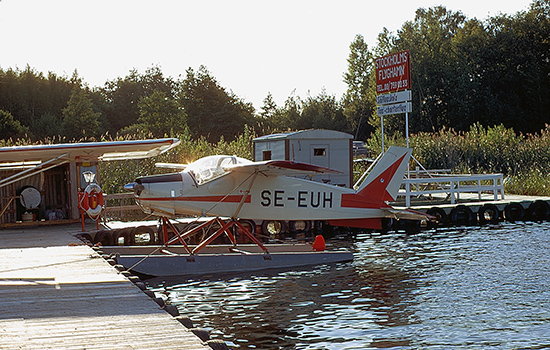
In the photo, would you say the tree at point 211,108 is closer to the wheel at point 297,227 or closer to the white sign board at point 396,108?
the white sign board at point 396,108

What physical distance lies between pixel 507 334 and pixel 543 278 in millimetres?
3481

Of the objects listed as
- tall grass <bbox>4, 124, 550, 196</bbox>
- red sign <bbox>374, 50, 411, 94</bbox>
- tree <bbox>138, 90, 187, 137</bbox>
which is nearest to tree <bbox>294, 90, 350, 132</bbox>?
tree <bbox>138, 90, 187, 137</bbox>

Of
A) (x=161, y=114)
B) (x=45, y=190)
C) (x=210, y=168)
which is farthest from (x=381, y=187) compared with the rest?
(x=161, y=114)

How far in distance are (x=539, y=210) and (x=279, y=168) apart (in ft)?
39.9

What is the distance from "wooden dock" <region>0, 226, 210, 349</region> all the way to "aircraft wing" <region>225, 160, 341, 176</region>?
9.76ft

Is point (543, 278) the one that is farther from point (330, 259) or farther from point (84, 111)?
point (84, 111)

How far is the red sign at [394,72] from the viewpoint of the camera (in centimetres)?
2261

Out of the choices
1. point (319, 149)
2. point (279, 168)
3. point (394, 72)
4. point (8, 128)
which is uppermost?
point (8, 128)

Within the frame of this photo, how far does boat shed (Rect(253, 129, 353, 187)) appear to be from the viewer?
21062mm

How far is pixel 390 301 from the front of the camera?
9891mm

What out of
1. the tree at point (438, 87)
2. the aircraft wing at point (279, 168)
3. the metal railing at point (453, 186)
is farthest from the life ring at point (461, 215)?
the tree at point (438, 87)

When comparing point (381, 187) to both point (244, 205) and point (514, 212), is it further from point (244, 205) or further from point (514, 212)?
point (514, 212)

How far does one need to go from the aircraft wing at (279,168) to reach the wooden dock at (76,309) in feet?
9.76

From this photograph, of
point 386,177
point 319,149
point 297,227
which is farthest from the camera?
point 319,149
